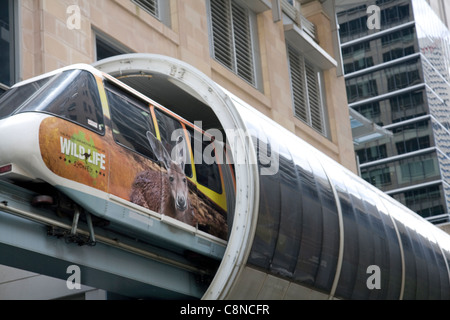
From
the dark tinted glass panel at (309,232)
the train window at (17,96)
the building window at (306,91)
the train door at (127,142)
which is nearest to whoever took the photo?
the train window at (17,96)

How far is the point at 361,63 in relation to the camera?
9800 cm

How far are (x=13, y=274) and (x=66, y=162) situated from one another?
713 centimetres

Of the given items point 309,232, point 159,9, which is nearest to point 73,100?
point 309,232

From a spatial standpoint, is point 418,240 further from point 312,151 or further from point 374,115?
point 374,115

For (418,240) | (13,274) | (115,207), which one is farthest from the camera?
(418,240)

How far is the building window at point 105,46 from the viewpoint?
1664 centimetres

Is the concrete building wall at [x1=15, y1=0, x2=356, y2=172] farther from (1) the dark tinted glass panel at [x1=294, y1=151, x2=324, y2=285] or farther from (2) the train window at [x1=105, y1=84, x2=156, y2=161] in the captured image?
(1) the dark tinted glass panel at [x1=294, y1=151, x2=324, y2=285]

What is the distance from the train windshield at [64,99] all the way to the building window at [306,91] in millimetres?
17302

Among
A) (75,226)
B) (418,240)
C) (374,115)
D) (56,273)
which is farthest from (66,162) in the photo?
(374,115)

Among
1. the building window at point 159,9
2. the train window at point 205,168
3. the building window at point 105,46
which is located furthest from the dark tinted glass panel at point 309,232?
the building window at point 159,9

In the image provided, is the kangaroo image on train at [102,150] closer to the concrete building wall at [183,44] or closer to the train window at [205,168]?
the train window at [205,168]

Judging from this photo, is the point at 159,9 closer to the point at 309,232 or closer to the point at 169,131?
the point at 169,131

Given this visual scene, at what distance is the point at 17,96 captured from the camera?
8.43 m

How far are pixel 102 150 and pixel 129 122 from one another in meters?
0.95
